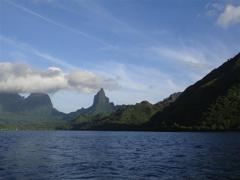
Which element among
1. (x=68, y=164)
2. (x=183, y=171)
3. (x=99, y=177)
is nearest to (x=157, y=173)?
(x=183, y=171)

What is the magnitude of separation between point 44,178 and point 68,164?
57.6ft

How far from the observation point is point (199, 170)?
64.6 metres

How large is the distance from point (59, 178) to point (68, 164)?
17.4 metres

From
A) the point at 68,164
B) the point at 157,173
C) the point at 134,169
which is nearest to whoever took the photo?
the point at 157,173

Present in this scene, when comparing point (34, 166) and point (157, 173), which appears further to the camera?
point (34, 166)

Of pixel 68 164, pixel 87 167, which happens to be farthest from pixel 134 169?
pixel 68 164

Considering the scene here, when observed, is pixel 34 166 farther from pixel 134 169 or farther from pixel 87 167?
pixel 134 169

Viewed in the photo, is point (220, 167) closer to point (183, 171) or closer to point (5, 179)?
point (183, 171)

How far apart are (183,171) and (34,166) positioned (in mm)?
26405

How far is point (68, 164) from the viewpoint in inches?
2928

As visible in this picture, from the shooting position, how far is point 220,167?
221ft

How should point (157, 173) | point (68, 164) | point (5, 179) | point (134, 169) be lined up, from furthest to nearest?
point (68, 164), point (134, 169), point (157, 173), point (5, 179)

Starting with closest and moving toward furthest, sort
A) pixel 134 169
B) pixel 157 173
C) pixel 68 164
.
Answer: pixel 157 173, pixel 134 169, pixel 68 164

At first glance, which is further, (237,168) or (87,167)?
(87,167)
